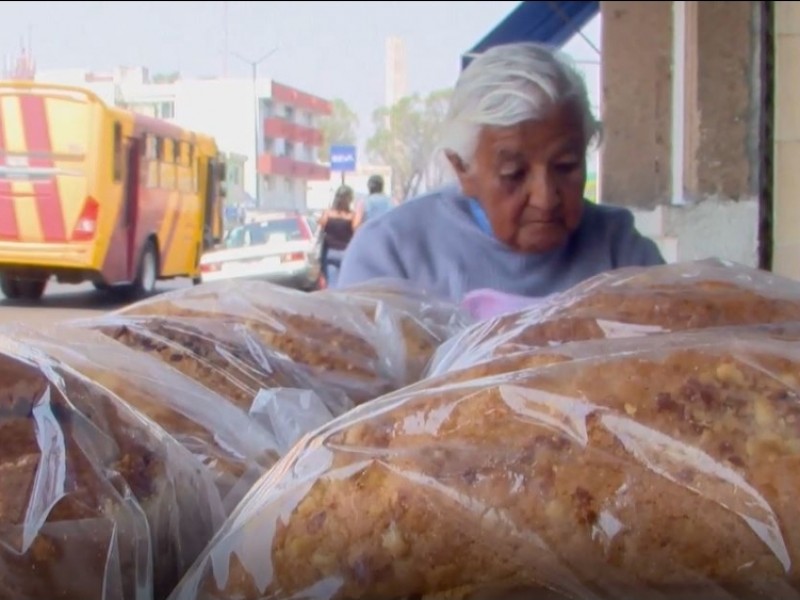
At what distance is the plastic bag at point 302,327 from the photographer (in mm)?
1139

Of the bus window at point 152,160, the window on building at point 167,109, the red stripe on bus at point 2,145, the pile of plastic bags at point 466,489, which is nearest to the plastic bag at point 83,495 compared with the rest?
the pile of plastic bags at point 466,489

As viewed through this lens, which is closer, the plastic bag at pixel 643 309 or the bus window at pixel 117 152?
the plastic bag at pixel 643 309

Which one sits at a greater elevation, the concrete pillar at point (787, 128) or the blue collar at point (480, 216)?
the concrete pillar at point (787, 128)

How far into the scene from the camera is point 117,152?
9.52 meters

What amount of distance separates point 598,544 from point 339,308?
0.66 m

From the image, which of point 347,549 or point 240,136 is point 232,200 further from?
point 347,549

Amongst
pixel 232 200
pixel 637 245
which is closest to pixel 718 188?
pixel 637 245

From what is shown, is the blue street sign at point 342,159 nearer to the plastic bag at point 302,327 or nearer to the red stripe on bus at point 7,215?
the red stripe on bus at point 7,215

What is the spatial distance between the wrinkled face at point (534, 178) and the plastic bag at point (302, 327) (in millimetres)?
1030

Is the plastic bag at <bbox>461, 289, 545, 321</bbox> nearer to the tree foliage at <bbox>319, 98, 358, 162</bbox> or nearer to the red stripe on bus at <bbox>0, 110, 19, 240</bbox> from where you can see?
the red stripe on bus at <bbox>0, 110, 19, 240</bbox>

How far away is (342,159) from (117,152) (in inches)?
229

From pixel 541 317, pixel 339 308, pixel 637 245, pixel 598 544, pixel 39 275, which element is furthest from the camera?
pixel 39 275

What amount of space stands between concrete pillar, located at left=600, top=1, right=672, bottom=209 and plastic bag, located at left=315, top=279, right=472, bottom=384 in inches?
191

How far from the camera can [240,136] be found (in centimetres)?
1055
